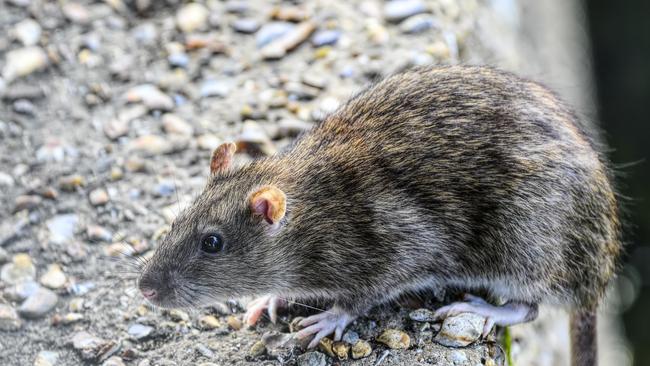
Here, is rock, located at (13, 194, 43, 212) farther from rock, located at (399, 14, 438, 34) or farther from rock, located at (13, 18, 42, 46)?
rock, located at (399, 14, 438, 34)

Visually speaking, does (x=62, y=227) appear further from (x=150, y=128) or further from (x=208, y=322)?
(x=208, y=322)

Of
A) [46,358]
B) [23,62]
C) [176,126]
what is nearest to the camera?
[46,358]

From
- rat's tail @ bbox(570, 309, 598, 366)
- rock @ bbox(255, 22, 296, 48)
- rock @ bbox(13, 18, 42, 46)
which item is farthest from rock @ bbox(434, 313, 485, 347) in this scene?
rock @ bbox(13, 18, 42, 46)

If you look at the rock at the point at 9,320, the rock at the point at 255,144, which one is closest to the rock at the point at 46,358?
the rock at the point at 9,320

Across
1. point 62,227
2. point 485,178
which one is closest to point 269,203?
point 485,178

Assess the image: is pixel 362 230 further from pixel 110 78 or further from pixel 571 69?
pixel 571 69

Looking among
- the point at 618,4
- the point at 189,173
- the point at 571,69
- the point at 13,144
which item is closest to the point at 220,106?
the point at 189,173
